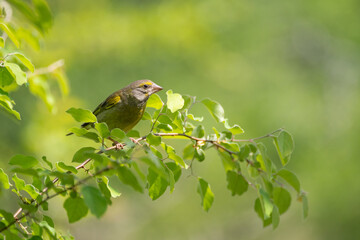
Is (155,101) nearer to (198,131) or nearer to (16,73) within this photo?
(198,131)

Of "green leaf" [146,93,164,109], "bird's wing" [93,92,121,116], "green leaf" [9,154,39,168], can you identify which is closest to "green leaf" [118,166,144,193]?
"green leaf" [9,154,39,168]

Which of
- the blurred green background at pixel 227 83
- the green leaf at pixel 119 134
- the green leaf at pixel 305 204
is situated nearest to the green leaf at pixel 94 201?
the green leaf at pixel 119 134

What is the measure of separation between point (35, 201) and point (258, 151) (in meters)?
1.12

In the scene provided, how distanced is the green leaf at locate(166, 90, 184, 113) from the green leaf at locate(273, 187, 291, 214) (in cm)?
74

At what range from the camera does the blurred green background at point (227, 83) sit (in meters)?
10.1

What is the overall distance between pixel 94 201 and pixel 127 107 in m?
2.29

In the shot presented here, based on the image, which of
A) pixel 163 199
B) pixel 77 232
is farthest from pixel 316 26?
pixel 77 232

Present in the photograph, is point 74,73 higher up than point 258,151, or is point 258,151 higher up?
point 74,73

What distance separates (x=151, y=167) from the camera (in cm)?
202

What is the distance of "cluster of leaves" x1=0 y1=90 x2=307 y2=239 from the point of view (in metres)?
1.93

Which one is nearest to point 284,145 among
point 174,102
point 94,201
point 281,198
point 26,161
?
point 281,198

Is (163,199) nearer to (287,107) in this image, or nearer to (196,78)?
(196,78)

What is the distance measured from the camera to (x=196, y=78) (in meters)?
12.1

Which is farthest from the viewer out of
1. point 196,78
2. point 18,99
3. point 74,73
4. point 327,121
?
point 327,121
